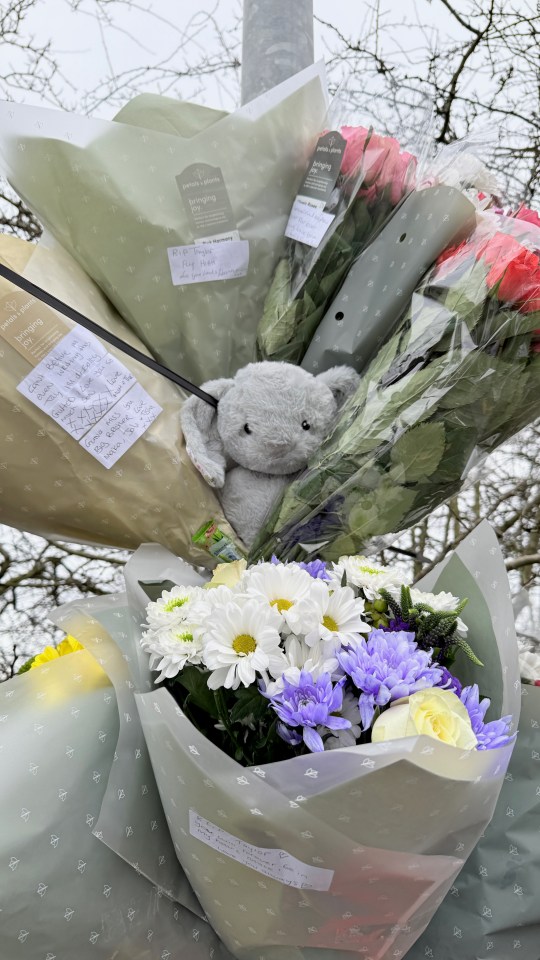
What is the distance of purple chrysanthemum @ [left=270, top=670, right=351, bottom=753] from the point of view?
2.05ft

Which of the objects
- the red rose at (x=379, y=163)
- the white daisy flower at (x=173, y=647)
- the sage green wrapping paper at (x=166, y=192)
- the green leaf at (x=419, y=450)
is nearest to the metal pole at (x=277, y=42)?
the sage green wrapping paper at (x=166, y=192)

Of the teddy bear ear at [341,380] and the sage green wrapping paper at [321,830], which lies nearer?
the sage green wrapping paper at [321,830]

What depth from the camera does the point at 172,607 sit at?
771 mm

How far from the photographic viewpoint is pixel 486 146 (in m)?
1.09

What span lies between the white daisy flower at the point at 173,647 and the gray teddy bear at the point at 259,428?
0.32 m

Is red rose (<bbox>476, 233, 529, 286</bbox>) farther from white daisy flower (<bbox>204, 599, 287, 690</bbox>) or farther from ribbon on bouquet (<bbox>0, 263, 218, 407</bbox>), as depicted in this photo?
white daisy flower (<bbox>204, 599, 287, 690</bbox>)

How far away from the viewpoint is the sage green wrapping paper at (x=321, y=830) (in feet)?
1.89

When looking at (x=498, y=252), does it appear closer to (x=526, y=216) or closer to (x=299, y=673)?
(x=526, y=216)

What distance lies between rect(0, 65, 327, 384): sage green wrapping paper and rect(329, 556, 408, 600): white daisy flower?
0.38 m

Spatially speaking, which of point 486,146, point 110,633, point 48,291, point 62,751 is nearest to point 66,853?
point 62,751

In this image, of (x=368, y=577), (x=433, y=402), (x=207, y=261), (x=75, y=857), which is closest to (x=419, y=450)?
(x=433, y=402)

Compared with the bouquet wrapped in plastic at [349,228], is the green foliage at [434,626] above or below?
below

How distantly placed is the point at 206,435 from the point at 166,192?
32cm

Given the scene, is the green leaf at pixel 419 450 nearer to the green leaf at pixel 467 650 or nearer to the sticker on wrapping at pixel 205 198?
the green leaf at pixel 467 650
